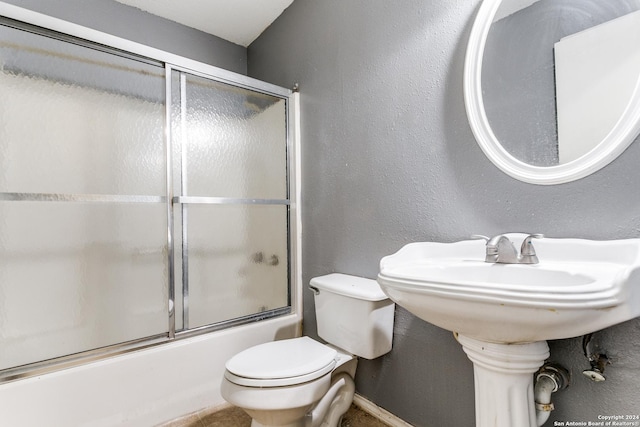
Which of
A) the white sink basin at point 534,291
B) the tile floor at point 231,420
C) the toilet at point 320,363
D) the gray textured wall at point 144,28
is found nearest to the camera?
the white sink basin at point 534,291

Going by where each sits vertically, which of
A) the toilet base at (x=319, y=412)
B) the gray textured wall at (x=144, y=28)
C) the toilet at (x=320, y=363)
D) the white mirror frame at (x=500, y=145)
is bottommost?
the toilet base at (x=319, y=412)

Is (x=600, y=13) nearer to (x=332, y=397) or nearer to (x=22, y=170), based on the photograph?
(x=332, y=397)

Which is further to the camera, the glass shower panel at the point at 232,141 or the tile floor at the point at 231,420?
the glass shower panel at the point at 232,141

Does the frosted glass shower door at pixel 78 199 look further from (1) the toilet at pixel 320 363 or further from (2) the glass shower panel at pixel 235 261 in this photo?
(1) the toilet at pixel 320 363

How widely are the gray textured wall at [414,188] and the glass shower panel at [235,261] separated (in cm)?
17

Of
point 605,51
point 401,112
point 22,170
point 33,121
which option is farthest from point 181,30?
point 605,51

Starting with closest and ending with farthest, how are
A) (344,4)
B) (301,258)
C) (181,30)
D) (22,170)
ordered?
(22,170), (344,4), (301,258), (181,30)

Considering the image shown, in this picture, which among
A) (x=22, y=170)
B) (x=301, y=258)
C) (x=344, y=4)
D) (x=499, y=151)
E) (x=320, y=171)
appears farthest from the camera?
(x=301, y=258)

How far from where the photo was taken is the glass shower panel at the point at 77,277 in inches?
49.1

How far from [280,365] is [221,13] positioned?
212cm

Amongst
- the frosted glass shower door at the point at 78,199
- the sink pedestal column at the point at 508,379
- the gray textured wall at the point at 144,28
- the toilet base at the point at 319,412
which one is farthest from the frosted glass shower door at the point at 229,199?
the sink pedestal column at the point at 508,379

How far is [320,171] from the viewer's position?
5.54 ft

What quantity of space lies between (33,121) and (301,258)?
1.41 m

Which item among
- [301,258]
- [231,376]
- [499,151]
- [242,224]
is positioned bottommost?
[231,376]
